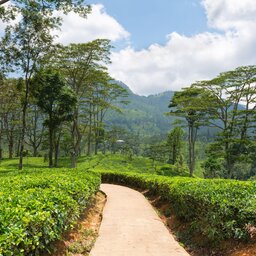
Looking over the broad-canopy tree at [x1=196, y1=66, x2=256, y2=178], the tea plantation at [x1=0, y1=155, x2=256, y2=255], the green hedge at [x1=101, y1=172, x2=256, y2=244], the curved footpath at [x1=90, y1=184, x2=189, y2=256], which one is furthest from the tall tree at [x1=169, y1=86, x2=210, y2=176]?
the green hedge at [x1=101, y1=172, x2=256, y2=244]

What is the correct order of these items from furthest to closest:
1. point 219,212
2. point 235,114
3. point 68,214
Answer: point 235,114, point 68,214, point 219,212

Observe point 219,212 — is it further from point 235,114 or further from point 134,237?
point 235,114

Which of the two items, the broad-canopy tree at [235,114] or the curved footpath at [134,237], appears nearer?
the curved footpath at [134,237]

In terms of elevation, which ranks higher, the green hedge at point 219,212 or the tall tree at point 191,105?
the tall tree at point 191,105

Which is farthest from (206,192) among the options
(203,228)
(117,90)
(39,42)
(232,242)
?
(117,90)

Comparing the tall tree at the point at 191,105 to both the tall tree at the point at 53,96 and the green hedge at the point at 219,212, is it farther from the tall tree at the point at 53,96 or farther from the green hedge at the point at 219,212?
the green hedge at the point at 219,212

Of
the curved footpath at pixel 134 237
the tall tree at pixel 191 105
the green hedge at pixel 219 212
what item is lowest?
the curved footpath at pixel 134 237

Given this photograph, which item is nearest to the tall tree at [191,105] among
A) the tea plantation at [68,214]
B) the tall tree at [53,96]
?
the tall tree at [53,96]

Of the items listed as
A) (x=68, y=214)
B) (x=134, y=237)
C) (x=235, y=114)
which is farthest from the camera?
(x=235, y=114)

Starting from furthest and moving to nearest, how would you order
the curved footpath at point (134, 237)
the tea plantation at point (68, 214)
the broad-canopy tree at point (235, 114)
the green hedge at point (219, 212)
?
the broad-canopy tree at point (235, 114)
the curved footpath at point (134, 237)
the green hedge at point (219, 212)
the tea plantation at point (68, 214)

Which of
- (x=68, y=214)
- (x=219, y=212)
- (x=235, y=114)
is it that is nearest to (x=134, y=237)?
(x=68, y=214)

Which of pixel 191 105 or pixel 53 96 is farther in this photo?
pixel 191 105

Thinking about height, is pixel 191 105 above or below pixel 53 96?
below

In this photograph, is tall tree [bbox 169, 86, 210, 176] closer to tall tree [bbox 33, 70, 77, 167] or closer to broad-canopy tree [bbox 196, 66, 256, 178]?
broad-canopy tree [bbox 196, 66, 256, 178]
